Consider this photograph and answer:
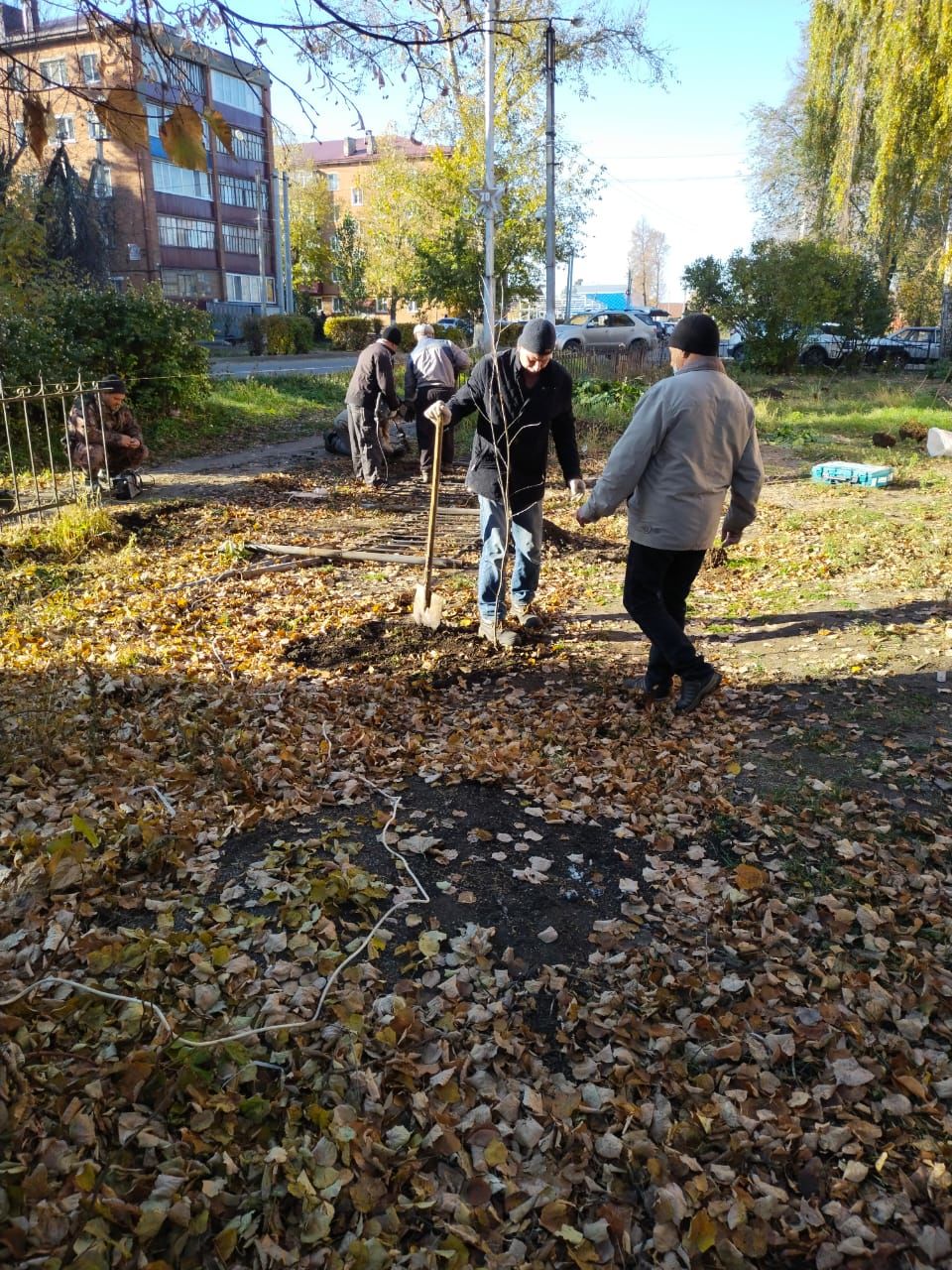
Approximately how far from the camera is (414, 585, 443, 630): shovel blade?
629cm

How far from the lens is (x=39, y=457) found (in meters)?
11.9

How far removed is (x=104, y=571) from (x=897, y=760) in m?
5.88

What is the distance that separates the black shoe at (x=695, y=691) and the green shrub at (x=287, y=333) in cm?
3151

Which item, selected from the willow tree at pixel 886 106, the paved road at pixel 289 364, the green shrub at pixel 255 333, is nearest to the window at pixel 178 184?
the green shrub at pixel 255 333

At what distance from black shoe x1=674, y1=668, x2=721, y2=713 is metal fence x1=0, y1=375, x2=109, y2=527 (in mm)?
5545

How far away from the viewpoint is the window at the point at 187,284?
1911 inches

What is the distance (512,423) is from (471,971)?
10.9ft

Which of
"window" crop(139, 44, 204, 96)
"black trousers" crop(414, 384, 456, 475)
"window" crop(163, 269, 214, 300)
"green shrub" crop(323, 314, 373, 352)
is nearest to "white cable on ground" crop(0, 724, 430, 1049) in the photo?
"window" crop(139, 44, 204, 96)

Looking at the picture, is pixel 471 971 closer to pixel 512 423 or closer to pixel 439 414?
pixel 439 414

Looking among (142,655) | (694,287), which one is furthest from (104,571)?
(694,287)

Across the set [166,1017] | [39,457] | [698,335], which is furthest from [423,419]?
[166,1017]

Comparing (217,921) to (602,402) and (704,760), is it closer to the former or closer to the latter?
(704,760)

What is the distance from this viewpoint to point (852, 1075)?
2723 millimetres

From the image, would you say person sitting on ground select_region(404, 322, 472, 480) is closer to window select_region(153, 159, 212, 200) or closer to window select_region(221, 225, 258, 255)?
window select_region(153, 159, 212, 200)
